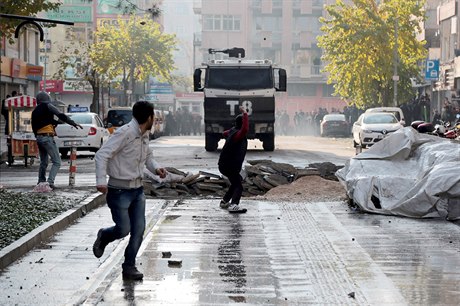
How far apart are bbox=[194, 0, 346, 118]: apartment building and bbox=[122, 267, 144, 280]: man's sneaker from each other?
3952 inches

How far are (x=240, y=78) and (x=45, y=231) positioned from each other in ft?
82.3

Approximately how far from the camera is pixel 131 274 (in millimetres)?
10609

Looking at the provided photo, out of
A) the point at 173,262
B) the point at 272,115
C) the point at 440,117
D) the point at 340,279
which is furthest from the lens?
the point at 440,117

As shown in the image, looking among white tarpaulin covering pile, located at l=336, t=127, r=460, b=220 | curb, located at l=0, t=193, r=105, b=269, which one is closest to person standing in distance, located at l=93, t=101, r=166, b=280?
curb, located at l=0, t=193, r=105, b=269

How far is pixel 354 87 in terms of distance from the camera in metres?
71.0

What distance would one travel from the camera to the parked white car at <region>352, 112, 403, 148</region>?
140ft

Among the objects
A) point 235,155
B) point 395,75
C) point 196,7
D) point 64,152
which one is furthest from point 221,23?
point 235,155

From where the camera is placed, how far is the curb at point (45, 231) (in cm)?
1187

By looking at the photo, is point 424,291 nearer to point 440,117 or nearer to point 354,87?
point 440,117

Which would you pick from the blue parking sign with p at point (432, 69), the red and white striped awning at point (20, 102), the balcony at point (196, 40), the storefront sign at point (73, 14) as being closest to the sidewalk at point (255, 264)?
the red and white striped awning at point (20, 102)

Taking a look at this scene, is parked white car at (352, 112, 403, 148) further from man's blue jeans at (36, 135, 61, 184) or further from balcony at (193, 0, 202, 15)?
balcony at (193, 0, 202, 15)

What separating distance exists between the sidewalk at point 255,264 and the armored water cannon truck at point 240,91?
2152 cm

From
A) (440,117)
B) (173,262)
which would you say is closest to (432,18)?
(440,117)

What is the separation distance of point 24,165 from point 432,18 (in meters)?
47.5
